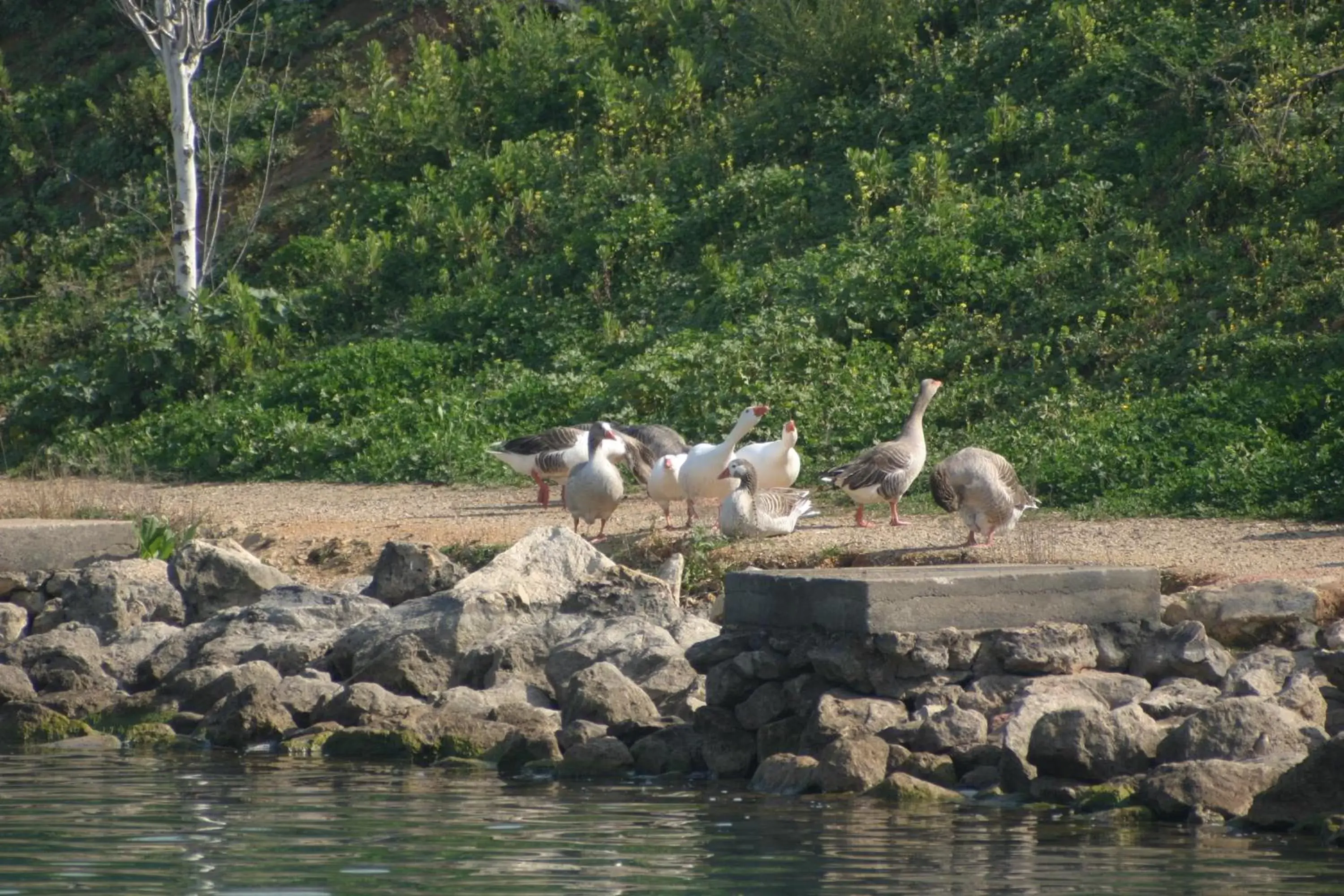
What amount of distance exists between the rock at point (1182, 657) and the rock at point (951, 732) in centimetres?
117

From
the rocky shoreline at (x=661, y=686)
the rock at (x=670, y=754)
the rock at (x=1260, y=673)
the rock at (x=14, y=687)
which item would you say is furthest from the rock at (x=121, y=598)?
the rock at (x=1260, y=673)

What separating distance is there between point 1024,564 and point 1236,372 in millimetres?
7148

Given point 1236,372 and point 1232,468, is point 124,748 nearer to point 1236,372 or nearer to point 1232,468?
point 1232,468

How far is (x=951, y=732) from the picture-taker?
9125mm

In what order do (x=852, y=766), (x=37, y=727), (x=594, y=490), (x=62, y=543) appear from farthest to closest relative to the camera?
(x=62, y=543) → (x=594, y=490) → (x=37, y=727) → (x=852, y=766)

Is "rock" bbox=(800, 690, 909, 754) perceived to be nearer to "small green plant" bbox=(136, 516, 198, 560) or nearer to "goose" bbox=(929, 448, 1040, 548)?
"goose" bbox=(929, 448, 1040, 548)

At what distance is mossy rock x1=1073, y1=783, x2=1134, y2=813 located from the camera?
8.38 metres

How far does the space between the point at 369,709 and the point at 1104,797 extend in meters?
4.34

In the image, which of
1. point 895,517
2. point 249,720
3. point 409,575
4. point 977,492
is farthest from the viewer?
point 895,517

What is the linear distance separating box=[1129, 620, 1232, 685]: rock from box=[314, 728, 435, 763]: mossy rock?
3.86 m

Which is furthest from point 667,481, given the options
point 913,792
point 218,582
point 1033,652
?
point 913,792

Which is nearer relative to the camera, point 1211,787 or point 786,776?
point 1211,787

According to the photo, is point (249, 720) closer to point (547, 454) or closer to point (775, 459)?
point (775, 459)

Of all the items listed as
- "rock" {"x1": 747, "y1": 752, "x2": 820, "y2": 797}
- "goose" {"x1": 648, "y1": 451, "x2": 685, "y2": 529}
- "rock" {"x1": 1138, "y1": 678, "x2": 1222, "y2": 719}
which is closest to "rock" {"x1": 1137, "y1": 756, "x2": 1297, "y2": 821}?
"rock" {"x1": 1138, "y1": 678, "x2": 1222, "y2": 719}
